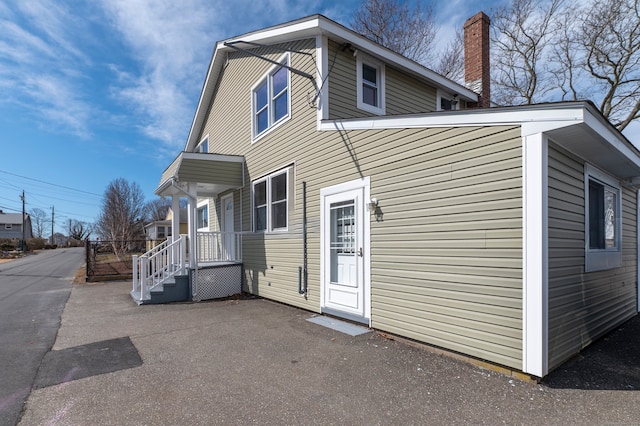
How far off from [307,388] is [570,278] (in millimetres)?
3436

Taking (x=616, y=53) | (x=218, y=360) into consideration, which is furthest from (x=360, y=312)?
(x=616, y=53)

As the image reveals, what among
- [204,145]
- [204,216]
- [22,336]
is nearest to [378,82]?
[22,336]

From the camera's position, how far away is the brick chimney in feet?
31.8

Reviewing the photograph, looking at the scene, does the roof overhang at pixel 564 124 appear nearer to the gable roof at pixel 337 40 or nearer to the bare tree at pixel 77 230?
the gable roof at pixel 337 40

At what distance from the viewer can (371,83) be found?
7.59m

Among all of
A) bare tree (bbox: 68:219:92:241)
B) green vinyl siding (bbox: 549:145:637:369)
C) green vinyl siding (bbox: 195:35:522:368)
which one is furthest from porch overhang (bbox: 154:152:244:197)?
bare tree (bbox: 68:219:92:241)

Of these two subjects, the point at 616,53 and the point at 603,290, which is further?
the point at 616,53

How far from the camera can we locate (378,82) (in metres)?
7.68

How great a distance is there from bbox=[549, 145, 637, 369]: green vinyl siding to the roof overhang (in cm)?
23

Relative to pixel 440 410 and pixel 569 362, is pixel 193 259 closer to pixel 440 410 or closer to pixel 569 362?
pixel 440 410

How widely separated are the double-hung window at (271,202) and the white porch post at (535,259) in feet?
16.5

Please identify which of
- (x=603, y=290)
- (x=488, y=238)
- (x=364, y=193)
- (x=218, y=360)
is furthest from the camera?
(x=364, y=193)

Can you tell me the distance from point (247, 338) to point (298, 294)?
6.78 ft

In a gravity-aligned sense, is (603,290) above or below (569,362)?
above
